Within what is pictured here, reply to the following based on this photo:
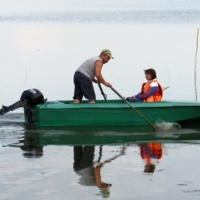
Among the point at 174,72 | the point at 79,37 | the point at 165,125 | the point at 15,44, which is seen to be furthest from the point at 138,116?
the point at 79,37

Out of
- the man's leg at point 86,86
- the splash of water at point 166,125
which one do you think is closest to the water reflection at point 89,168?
the man's leg at point 86,86

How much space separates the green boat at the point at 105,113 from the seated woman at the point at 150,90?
8.2 inches

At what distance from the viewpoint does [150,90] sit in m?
12.8

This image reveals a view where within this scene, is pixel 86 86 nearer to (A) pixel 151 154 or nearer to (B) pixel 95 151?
(B) pixel 95 151

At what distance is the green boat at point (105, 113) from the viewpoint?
1234cm

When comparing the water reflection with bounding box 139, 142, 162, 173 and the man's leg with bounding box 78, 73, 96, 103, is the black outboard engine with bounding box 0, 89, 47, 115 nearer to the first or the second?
the man's leg with bounding box 78, 73, 96, 103

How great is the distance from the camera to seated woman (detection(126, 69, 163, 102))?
42.0ft

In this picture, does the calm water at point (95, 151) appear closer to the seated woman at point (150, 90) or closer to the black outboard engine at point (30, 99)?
the black outboard engine at point (30, 99)

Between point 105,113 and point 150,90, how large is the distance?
92 cm

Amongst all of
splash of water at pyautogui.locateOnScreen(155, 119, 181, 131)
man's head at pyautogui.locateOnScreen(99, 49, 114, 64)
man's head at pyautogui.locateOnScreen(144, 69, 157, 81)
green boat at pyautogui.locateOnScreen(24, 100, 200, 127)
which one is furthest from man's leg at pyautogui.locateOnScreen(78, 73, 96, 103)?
splash of water at pyautogui.locateOnScreen(155, 119, 181, 131)

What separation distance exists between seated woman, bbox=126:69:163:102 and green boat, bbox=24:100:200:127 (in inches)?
8.2

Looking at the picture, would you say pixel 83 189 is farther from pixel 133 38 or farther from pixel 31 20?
pixel 31 20

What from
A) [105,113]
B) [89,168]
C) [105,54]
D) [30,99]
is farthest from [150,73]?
[89,168]

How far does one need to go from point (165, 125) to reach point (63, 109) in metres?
1.79
